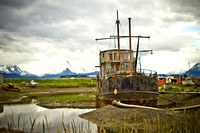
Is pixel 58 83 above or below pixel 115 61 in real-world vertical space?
below

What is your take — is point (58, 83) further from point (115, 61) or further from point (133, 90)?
point (133, 90)

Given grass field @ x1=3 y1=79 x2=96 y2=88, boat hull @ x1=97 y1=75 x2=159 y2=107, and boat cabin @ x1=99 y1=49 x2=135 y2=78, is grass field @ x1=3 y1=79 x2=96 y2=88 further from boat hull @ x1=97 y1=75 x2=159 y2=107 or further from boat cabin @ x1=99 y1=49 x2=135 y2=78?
boat hull @ x1=97 y1=75 x2=159 y2=107

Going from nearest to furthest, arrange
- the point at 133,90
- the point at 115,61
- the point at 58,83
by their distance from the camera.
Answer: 1. the point at 133,90
2. the point at 115,61
3. the point at 58,83

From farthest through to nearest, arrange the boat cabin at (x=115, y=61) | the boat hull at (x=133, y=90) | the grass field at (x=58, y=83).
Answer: the grass field at (x=58, y=83), the boat cabin at (x=115, y=61), the boat hull at (x=133, y=90)

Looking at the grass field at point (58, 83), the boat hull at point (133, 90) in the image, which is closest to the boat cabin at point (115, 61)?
the boat hull at point (133, 90)

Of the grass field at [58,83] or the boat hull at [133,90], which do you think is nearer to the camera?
the boat hull at [133,90]

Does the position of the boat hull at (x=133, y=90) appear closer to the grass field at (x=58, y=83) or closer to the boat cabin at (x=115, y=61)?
the boat cabin at (x=115, y=61)

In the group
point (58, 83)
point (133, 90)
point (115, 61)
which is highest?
point (115, 61)

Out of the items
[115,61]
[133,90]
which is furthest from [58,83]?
[133,90]

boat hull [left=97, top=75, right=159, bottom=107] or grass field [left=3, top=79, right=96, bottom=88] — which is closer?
boat hull [left=97, top=75, right=159, bottom=107]

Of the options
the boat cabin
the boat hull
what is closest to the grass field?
the boat cabin

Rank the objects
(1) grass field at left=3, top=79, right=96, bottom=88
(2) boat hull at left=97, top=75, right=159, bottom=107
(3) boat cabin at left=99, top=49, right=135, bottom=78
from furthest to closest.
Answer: (1) grass field at left=3, top=79, right=96, bottom=88 → (3) boat cabin at left=99, top=49, right=135, bottom=78 → (2) boat hull at left=97, top=75, right=159, bottom=107

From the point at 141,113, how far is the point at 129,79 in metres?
6.17

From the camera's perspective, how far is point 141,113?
13914 millimetres
